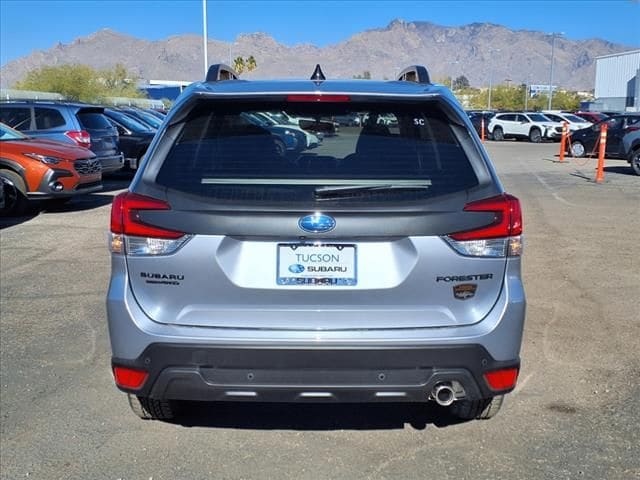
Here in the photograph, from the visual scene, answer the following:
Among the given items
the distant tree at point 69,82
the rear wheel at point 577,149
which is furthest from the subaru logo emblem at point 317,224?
the distant tree at point 69,82

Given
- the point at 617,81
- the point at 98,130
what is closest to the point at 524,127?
the point at 98,130

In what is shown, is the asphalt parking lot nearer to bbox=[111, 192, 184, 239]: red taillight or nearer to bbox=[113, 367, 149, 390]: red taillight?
bbox=[113, 367, 149, 390]: red taillight

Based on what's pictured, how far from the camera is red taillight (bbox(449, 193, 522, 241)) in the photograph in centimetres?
317

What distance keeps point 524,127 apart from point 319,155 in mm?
39093

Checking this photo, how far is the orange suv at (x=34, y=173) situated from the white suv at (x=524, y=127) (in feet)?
105

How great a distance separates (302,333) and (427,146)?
1090 mm

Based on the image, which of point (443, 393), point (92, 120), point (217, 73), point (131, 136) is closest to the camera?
point (443, 393)

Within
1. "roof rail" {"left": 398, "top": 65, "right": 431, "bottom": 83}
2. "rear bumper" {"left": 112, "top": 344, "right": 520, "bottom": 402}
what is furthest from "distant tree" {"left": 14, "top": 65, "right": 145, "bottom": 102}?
"rear bumper" {"left": 112, "top": 344, "right": 520, "bottom": 402}

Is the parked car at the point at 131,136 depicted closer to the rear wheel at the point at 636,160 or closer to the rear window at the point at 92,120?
the rear window at the point at 92,120

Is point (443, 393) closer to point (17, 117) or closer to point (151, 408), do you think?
point (151, 408)

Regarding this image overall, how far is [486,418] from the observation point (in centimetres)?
405

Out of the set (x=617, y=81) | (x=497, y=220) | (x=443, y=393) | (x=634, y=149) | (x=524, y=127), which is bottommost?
(x=524, y=127)

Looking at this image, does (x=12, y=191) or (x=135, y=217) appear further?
(x=12, y=191)

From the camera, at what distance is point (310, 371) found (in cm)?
316
